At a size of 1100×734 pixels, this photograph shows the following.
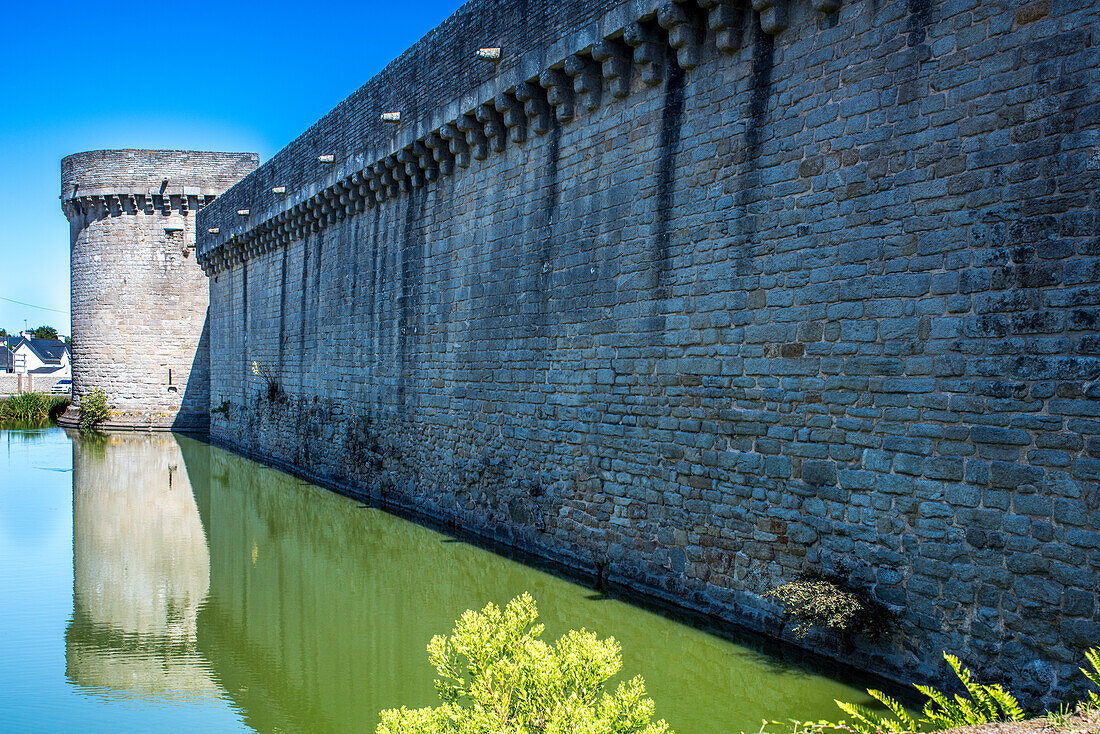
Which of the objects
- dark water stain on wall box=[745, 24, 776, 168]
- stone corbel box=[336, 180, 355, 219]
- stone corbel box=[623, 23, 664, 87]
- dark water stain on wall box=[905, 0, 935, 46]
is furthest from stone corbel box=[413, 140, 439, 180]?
dark water stain on wall box=[905, 0, 935, 46]

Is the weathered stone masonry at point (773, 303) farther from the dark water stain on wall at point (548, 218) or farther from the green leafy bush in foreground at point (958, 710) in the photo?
the green leafy bush in foreground at point (958, 710)

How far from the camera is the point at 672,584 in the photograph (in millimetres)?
7336

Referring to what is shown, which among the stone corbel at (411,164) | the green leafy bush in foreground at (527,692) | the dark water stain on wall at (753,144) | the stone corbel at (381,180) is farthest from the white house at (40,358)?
the green leafy bush in foreground at (527,692)

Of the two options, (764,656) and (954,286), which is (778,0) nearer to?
(954,286)

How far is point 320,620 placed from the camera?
25.3ft

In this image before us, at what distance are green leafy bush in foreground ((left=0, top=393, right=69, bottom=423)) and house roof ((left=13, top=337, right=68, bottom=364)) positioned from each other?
36.3 m

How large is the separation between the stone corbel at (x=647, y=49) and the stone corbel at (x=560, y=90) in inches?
44.2

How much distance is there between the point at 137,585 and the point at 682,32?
7166mm

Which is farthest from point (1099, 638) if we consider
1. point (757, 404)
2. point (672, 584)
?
point (672, 584)

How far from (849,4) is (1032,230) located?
209cm

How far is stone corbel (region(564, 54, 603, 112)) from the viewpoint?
8430mm

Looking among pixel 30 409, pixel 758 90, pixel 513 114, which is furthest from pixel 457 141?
pixel 30 409

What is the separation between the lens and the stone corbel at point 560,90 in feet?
28.8

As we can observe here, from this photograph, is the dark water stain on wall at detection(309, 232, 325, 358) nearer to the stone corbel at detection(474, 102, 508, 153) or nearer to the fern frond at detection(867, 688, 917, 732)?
the stone corbel at detection(474, 102, 508, 153)
